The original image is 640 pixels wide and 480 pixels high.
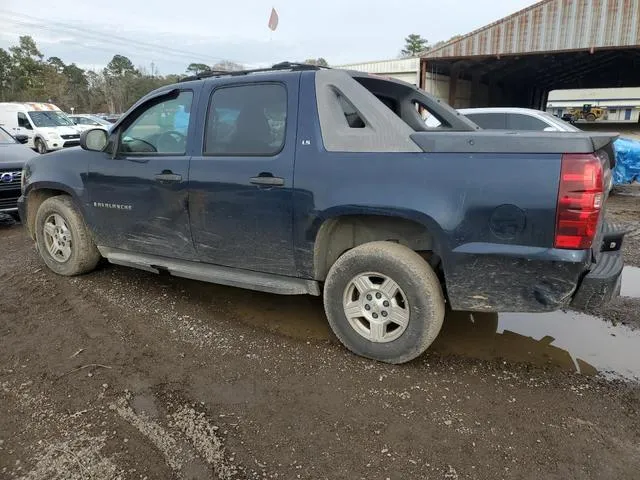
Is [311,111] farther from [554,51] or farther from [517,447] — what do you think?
[554,51]

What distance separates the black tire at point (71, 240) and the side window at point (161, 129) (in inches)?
38.1

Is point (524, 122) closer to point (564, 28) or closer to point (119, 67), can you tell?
point (564, 28)

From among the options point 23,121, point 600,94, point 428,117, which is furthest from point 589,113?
point 428,117

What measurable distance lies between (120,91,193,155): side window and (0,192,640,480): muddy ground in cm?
138

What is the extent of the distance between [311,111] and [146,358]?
80.6 inches

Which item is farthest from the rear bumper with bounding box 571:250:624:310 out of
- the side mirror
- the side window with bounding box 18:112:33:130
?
the side window with bounding box 18:112:33:130

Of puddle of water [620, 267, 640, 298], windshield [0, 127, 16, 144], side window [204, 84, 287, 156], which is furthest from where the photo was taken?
windshield [0, 127, 16, 144]

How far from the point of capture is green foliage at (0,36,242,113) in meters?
57.6

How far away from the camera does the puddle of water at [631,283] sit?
4.54 metres

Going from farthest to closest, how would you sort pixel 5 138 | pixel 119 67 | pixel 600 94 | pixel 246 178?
pixel 119 67
pixel 600 94
pixel 5 138
pixel 246 178

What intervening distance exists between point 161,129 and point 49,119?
18869 millimetres

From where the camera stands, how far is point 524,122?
9000 millimetres

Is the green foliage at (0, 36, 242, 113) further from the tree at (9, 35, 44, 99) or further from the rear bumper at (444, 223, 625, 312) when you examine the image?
the rear bumper at (444, 223, 625, 312)

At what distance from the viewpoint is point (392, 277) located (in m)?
3.10
